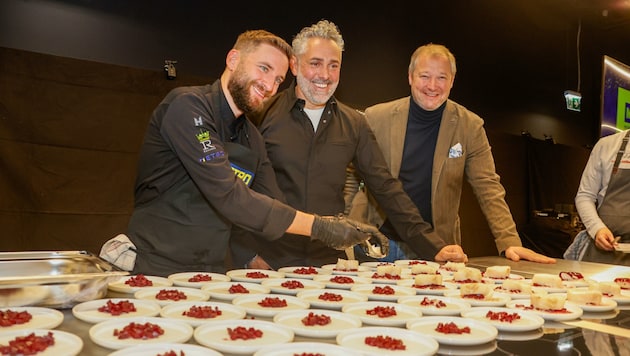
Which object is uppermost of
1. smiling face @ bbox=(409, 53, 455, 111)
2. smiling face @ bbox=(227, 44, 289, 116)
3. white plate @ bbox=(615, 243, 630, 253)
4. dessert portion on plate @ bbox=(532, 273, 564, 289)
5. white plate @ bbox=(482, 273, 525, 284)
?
smiling face @ bbox=(409, 53, 455, 111)

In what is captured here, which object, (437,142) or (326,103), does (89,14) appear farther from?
(437,142)

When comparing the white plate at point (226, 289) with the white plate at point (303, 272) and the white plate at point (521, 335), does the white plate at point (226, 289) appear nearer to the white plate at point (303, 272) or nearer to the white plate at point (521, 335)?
the white plate at point (303, 272)

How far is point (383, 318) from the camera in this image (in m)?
1.52

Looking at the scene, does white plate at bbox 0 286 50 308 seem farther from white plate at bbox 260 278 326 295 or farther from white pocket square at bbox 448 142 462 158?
white pocket square at bbox 448 142 462 158

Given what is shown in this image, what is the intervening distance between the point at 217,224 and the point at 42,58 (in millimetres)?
2685

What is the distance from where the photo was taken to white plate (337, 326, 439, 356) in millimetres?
1209

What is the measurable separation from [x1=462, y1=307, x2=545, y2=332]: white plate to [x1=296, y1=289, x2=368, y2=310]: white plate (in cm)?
37

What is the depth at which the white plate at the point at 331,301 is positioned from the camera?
1.69 metres

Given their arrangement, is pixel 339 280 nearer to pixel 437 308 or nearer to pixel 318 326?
pixel 437 308

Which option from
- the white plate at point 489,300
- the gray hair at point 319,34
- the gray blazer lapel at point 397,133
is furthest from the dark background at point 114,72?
the white plate at point 489,300

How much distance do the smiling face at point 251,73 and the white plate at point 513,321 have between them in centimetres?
130

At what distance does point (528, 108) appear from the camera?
8.88 meters

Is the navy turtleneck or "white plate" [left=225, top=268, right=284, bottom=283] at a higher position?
the navy turtleneck

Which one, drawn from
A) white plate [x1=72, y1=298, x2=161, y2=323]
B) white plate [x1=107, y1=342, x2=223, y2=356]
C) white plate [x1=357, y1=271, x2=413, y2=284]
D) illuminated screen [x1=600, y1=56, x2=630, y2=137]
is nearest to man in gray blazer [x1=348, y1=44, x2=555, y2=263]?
white plate [x1=357, y1=271, x2=413, y2=284]
